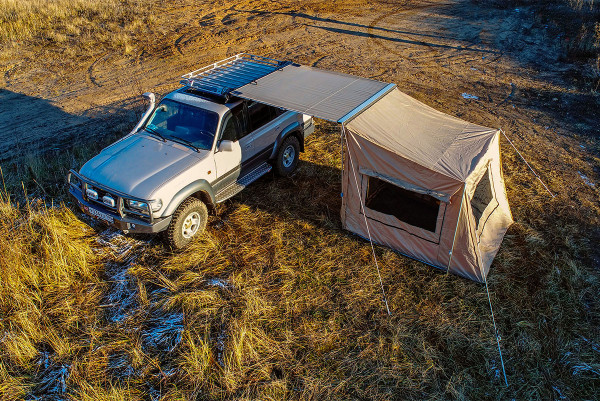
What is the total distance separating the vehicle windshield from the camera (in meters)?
6.48

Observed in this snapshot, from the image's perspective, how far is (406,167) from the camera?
567 centimetres

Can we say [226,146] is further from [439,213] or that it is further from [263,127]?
[439,213]

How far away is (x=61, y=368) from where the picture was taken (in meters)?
4.77

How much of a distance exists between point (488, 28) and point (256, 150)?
12.6m

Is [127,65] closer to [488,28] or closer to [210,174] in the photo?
[210,174]

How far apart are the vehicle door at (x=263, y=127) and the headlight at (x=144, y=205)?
2.02 meters

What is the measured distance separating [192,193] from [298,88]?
2324 millimetres

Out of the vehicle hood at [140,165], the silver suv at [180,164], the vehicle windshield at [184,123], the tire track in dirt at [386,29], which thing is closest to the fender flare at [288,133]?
the silver suv at [180,164]

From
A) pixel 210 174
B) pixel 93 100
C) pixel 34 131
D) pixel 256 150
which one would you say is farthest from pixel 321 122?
pixel 34 131

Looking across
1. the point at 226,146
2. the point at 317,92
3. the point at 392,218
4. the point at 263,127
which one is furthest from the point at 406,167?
Answer: the point at 263,127

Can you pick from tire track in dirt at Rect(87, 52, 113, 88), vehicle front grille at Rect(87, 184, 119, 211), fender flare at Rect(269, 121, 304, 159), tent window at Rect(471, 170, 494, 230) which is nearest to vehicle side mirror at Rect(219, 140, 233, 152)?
fender flare at Rect(269, 121, 304, 159)

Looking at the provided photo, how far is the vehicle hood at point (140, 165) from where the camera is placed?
577 cm

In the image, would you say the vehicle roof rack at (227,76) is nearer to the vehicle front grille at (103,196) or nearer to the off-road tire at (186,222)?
the off-road tire at (186,222)

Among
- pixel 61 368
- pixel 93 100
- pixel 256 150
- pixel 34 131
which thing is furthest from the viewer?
pixel 93 100
